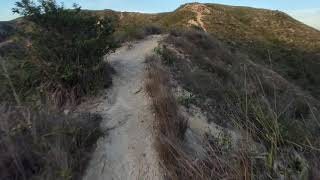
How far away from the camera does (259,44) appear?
4272 cm

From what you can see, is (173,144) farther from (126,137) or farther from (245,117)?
(126,137)

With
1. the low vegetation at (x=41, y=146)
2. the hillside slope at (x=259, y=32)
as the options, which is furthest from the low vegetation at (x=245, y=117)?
the hillside slope at (x=259, y=32)

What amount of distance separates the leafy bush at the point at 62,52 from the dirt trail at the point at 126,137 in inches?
23.8

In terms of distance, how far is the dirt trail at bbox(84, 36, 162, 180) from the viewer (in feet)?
20.1

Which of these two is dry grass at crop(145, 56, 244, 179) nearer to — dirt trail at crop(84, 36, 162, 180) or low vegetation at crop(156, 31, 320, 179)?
low vegetation at crop(156, 31, 320, 179)

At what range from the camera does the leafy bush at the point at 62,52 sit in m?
9.35

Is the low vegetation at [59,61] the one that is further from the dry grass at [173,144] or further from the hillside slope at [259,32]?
the hillside slope at [259,32]

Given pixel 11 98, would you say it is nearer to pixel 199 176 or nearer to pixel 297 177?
pixel 199 176

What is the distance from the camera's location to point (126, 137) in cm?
734

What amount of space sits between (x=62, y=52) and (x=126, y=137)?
10.7 feet

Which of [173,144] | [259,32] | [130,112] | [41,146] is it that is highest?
[173,144]

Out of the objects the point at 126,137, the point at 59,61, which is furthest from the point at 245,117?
the point at 59,61

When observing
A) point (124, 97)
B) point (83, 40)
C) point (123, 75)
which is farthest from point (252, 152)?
point (123, 75)

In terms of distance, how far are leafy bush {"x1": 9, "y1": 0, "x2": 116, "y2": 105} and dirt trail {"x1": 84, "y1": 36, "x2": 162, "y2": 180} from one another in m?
0.60
